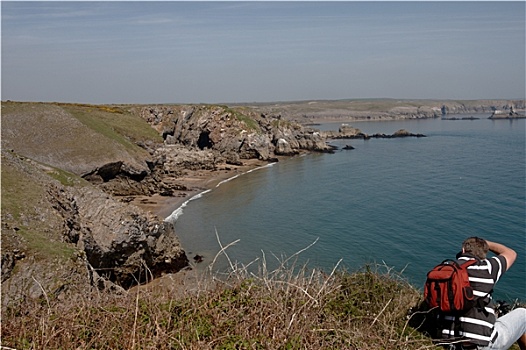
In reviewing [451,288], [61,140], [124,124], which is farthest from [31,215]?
[124,124]

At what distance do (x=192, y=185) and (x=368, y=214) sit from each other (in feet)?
65.5

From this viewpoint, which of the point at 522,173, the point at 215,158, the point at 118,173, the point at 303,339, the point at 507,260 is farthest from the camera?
the point at 215,158

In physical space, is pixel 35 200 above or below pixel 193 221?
above

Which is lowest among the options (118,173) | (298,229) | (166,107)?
(298,229)

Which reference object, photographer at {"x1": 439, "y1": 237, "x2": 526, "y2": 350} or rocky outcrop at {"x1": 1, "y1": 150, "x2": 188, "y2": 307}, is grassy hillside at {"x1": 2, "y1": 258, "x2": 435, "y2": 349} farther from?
rocky outcrop at {"x1": 1, "y1": 150, "x2": 188, "y2": 307}

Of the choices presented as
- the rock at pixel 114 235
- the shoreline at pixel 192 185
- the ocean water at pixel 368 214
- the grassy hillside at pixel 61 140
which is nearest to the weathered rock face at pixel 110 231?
the rock at pixel 114 235

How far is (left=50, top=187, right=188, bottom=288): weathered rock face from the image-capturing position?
54.0 ft

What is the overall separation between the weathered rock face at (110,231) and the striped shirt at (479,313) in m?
13.1

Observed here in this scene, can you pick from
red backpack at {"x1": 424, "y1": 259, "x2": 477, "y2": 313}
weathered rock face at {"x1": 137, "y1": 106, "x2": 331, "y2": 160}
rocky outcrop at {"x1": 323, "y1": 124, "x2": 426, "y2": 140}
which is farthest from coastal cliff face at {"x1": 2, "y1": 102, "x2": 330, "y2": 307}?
rocky outcrop at {"x1": 323, "y1": 124, "x2": 426, "y2": 140}

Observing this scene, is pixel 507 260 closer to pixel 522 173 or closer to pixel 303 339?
pixel 303 339

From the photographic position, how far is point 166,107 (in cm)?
7825

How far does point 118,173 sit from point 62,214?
21558 millimetres

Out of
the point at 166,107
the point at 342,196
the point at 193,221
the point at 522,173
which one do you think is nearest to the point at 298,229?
the point at 193,221

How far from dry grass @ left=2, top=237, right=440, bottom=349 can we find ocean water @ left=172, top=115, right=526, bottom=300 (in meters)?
6.49
